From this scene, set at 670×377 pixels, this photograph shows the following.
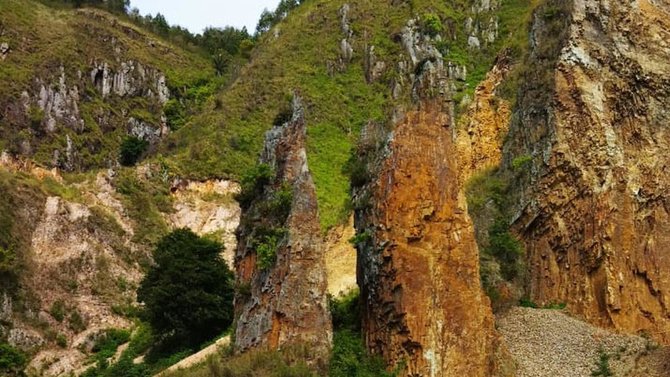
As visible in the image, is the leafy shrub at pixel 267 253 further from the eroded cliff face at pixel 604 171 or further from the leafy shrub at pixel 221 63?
the leafy shrub at pixel 221 63

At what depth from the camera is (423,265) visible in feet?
→ 80.1

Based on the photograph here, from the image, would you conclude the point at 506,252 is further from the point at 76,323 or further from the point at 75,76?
the point at 75,76

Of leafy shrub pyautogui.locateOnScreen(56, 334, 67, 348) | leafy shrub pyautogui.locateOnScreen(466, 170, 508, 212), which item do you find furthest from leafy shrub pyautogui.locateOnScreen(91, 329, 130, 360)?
leafy shrub pyautogui.locateOnScreen(466, 170, 508, 212)

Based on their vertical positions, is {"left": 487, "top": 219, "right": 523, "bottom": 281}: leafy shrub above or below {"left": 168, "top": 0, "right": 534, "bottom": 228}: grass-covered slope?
below

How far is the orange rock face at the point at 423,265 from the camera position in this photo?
2361cm

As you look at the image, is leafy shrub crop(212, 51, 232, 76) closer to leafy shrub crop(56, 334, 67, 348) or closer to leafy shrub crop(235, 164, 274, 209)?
leafy shrub crop(56, 334, 67, 348)

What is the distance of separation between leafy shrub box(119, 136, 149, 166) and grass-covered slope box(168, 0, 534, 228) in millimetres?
9771

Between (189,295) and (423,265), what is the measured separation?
1417 cm

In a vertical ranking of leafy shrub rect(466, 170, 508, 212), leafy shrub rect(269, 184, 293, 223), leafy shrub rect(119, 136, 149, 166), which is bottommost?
leafy shrub rect(269, 184, 293, 223)

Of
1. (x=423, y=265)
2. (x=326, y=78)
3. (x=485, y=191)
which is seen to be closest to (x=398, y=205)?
(x=423, y=265)

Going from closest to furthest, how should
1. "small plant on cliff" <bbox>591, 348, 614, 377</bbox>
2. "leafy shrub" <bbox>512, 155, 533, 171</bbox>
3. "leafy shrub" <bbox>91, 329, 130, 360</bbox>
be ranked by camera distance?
1. "small plant on cliff" <bbox>591, 348, 614, 377</bbox>
2. "leafy shrub" <bbox>512, 155, 533, 171</bbox>
3. "leafy shrub" <bbox>91, 329, 130, 360</bbox>

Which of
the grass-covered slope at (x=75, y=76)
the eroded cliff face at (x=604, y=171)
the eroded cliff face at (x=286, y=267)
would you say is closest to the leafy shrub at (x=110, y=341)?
the eroded cliff face at (x=286, y=267)

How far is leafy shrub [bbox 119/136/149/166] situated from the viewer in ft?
248

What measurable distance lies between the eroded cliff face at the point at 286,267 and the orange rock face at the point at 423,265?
1721mm
